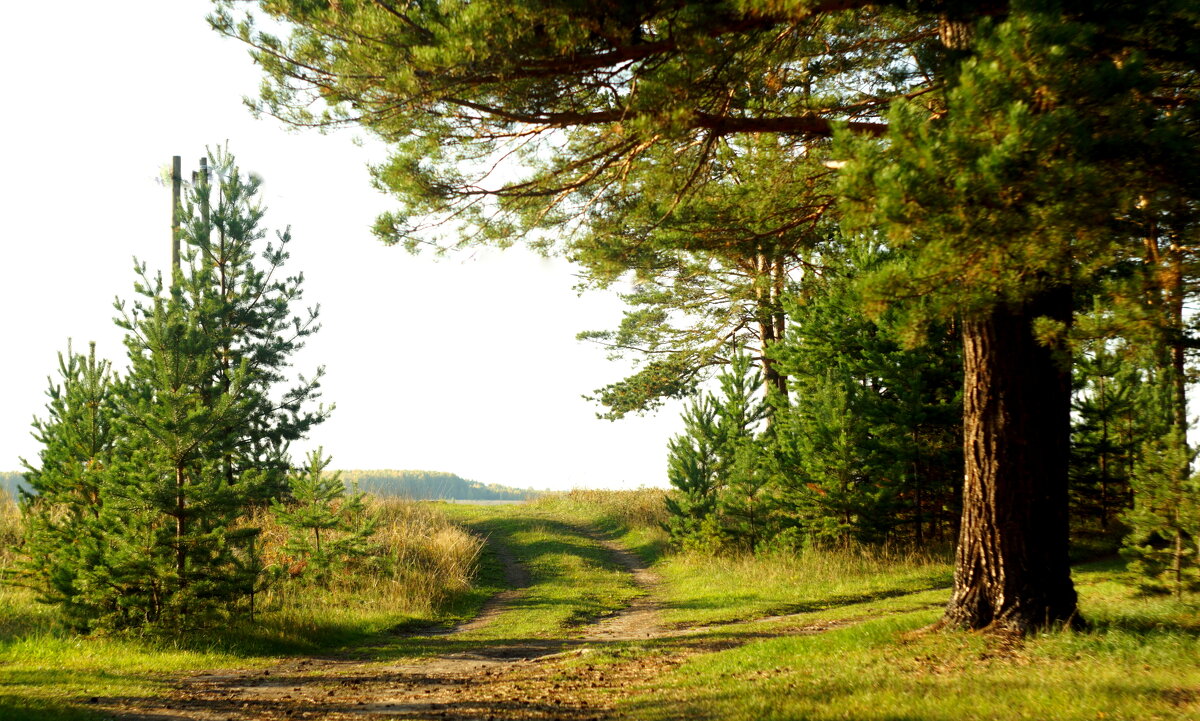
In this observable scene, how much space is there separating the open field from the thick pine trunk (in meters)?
0.33

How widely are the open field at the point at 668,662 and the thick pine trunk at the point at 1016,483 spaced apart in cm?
33

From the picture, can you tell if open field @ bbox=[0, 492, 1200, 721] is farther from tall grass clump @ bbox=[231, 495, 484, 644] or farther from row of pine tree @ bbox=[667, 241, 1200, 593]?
row of pine tree @ bbox=[667, 241, 1200, 593]

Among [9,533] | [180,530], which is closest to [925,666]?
[180,530]

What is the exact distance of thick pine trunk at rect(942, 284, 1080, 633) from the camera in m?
7.25

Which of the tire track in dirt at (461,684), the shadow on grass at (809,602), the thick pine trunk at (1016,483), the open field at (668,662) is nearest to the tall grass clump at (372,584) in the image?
the open field at (668,662)

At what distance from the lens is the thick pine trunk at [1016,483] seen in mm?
7250

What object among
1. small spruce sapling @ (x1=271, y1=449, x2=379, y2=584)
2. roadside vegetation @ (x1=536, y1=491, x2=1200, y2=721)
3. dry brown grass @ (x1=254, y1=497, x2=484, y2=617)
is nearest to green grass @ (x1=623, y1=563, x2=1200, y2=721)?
roadside vegetation @ (x1=536, y1=491, x2=1200, y2=721)

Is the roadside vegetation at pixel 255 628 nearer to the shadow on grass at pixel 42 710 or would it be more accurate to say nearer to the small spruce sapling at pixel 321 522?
the shadow on grass at pixel 42 710

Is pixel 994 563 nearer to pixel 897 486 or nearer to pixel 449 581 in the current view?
pixel 897 486

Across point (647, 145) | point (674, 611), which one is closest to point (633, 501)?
point (674, 611)

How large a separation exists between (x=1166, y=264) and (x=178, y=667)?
10.3 metres

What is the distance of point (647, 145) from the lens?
8789 mm

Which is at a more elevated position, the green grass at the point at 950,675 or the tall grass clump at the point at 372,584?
the green grass at the point at 950,675

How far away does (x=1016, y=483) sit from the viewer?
725 cm
